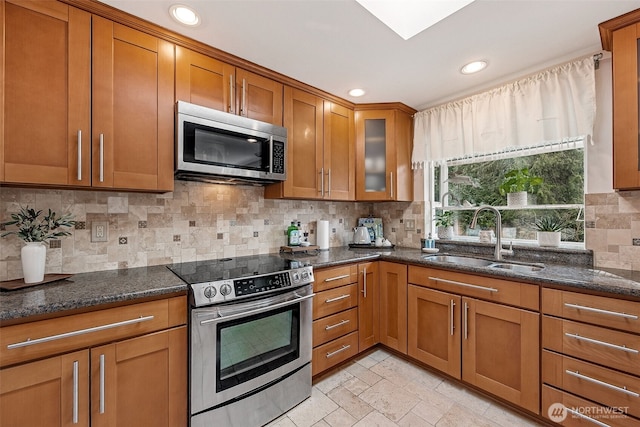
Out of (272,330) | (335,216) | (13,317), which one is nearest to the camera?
(13,317)

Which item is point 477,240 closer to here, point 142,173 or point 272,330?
point 272,330

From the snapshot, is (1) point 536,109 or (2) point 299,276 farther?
(1) point 536,109

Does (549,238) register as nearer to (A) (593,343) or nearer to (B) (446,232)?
(B) (446,232)

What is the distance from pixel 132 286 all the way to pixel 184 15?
4.79 ft

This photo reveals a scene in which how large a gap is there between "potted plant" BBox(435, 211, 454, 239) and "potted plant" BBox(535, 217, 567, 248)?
2.25 ft

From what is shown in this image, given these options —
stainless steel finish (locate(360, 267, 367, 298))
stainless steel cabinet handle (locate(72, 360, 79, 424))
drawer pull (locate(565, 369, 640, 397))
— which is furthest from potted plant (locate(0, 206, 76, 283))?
drawer pull (locate(565, 369, 640, 397))

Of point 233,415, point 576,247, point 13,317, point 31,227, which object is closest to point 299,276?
point 233,415

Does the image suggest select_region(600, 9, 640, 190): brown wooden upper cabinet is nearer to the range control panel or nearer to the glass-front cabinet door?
the glass-front cabinet door

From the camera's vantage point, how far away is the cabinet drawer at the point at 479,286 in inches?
63.8

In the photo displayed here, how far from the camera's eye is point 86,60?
1414mm

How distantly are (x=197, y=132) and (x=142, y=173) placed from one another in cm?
40

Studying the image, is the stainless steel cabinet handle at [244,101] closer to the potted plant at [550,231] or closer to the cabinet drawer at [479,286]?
the cabinet drawer at [479,286]

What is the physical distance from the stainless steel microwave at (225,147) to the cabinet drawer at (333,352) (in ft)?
4.31

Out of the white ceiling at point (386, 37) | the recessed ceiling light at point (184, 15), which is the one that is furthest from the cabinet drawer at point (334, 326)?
the recessed ceiling light at point (184, 15)
